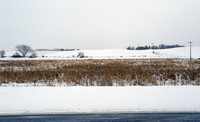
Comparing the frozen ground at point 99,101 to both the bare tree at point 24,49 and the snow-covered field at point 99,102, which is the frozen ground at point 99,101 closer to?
the snow-covered field at point 99,102

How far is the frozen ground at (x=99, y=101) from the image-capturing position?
577 centimetres

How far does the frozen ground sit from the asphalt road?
1.38ft

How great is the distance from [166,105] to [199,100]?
1.63 meters

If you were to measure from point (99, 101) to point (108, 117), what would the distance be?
5.62ft

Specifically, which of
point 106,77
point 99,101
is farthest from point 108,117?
point 106,77

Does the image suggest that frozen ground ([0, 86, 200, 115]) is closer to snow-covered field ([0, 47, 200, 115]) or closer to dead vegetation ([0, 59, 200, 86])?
snow-covered field ([0, 47, 200, 115])

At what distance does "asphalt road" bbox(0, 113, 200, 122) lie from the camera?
15.8 ft

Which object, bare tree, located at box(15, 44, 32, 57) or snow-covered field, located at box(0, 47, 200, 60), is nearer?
snow-covered field, located at box(0, 47, 200, 60)

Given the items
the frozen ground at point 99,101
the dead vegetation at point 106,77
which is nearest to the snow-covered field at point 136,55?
the dead vegetation at point 106,77

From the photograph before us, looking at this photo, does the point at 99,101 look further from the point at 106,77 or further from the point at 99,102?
the point at 106,77

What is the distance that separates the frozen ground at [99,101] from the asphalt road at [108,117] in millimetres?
422

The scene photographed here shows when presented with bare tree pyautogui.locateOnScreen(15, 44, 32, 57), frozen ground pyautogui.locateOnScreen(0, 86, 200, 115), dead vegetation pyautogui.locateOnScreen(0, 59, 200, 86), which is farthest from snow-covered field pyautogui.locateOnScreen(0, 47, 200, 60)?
frozen ground pyautogui.locateOnScreen(0, 86, 200, 115)

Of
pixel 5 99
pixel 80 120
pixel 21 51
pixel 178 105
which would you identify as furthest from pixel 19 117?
pixel 21 51

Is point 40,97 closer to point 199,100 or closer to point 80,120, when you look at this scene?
point 80,120
